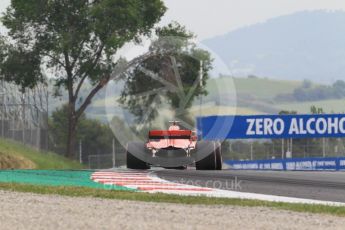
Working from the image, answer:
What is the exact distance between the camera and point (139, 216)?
10.5m

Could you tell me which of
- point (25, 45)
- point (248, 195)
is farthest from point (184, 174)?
point (25, 45)

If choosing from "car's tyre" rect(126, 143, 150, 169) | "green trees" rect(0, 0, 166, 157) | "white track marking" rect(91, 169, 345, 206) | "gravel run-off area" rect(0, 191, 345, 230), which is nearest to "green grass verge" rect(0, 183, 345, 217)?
"gravel run-off area" rect(0, 191, 345, 230)

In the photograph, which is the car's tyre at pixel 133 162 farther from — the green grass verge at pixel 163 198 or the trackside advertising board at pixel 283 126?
the trackside advertising board at pixel 283 126

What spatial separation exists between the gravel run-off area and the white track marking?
208 centimetres

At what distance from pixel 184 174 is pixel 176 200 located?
7.34 m

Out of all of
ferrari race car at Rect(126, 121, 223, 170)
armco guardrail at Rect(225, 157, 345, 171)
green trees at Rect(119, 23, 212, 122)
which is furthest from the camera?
armco guardrail at Rect(225, 157, 345, 171)

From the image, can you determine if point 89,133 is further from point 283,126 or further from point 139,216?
point 139,216

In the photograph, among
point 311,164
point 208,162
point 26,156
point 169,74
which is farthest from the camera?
point 311,164

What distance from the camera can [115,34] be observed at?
133 feet

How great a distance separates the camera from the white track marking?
→ 1393 cm

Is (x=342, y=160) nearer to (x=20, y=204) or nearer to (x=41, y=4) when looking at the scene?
(x=41, y=4)

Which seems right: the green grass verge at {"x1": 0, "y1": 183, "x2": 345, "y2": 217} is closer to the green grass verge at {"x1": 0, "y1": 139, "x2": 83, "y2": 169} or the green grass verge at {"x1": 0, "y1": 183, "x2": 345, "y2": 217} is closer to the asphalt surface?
the asphalt surface

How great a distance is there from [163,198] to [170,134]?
853 cm

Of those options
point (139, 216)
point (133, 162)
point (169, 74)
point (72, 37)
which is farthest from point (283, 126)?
point (139, 216)
